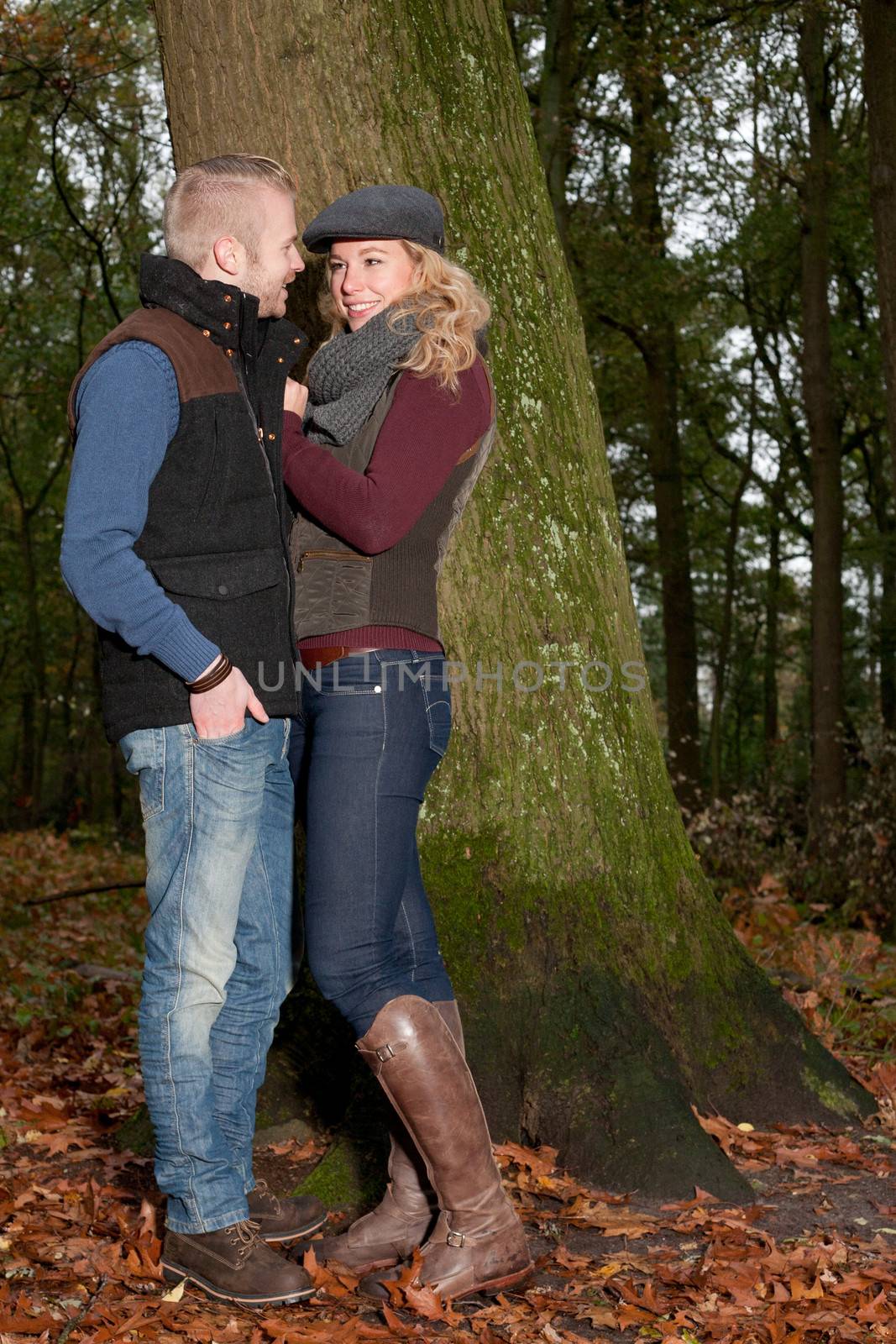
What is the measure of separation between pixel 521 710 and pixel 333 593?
1016 millimetres

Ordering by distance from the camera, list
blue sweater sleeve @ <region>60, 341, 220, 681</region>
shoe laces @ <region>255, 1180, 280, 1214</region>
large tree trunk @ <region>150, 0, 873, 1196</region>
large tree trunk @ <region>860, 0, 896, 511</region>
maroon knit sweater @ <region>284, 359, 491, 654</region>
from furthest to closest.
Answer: large tree trunk @ <region>860, 0, 896, 511</region>, large tree trunk @ <region>150, 0, 873, 1196</region>, shoe laces @ <region>255, 1180, 280, 1214</region>, maroon knit sweater @ <region>284, 359, 491, 654</region>, blue sweater sleeve @ <region>60, 341, 220, 681</region>

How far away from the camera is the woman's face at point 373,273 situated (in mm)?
3078

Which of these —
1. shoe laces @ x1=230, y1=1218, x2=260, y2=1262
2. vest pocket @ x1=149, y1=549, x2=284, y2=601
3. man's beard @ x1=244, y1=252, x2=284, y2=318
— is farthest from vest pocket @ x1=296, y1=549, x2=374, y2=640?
shoe laces @ x1=230, y1=1218, x2=260, y2=1262

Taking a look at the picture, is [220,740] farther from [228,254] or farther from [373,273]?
[373,273]

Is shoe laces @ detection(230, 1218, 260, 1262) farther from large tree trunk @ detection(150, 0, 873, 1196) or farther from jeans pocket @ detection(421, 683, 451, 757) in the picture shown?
jeans pocket @ detection(421, 683, 451, 757)

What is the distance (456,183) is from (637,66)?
356 inches

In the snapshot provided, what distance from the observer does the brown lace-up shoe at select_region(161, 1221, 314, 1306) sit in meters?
2.85

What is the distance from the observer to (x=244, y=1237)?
9.52ft

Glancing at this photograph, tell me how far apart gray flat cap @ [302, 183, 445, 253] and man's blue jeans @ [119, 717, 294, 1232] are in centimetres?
120

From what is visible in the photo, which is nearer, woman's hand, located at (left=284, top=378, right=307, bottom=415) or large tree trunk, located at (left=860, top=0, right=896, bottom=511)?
woman's hand, located at (left=284, top=378, right=307, bottom=415)

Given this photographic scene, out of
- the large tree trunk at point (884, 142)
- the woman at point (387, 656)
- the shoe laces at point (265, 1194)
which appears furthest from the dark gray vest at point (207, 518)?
the large tree trunk at point (884, 142)

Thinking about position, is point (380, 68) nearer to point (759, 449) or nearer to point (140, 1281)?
point (140, 1281)

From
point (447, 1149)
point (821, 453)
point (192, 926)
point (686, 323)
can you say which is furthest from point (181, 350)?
point (686, 323)

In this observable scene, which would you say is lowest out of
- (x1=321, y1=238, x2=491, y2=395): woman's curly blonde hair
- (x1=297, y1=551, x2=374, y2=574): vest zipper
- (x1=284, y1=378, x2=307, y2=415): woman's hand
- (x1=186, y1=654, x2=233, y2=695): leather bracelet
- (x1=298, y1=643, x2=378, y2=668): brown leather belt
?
(x1=186, y1=654, x2=233, y2=695): leather bracelet
